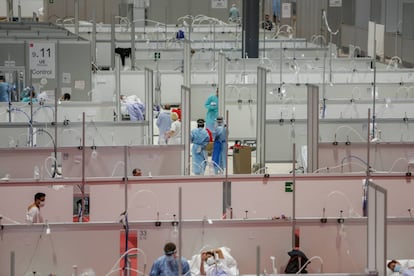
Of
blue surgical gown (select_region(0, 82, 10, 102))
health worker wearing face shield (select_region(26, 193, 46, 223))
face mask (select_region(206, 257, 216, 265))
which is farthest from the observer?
blue surgical gown (select_region(0, 82, 10, 102))

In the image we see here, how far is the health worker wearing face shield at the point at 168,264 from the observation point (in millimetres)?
9633

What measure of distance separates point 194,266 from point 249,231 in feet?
2.30

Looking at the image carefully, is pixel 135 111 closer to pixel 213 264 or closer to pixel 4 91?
pixel 4 91

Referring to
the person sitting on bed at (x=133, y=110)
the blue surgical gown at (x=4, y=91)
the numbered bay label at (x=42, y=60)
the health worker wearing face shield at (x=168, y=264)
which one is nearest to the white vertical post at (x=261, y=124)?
the person sitting on bed at (x=133, y=110)

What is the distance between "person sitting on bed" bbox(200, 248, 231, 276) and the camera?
31.8 ft

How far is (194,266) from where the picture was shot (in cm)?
1003

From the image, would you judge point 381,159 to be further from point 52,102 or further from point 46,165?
point 52,102

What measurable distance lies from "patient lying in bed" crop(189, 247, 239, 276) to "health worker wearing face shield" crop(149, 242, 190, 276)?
140 mm

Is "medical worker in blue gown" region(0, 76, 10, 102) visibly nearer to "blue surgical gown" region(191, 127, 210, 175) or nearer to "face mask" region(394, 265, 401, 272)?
"blue surgical gown" region(191, 127, 210, 175)

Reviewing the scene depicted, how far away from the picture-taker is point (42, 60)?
20.5 meters

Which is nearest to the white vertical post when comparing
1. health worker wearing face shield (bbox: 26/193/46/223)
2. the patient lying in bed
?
health worker wearing face shield (bbox: 26/193/46/223)

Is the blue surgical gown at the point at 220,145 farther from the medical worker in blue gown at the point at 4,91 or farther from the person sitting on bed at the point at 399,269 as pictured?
the person sitting on bed at the point at 399,269

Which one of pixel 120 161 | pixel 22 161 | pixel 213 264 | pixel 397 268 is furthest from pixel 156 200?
pixel 397 268

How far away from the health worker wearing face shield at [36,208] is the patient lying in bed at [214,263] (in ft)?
7.32
